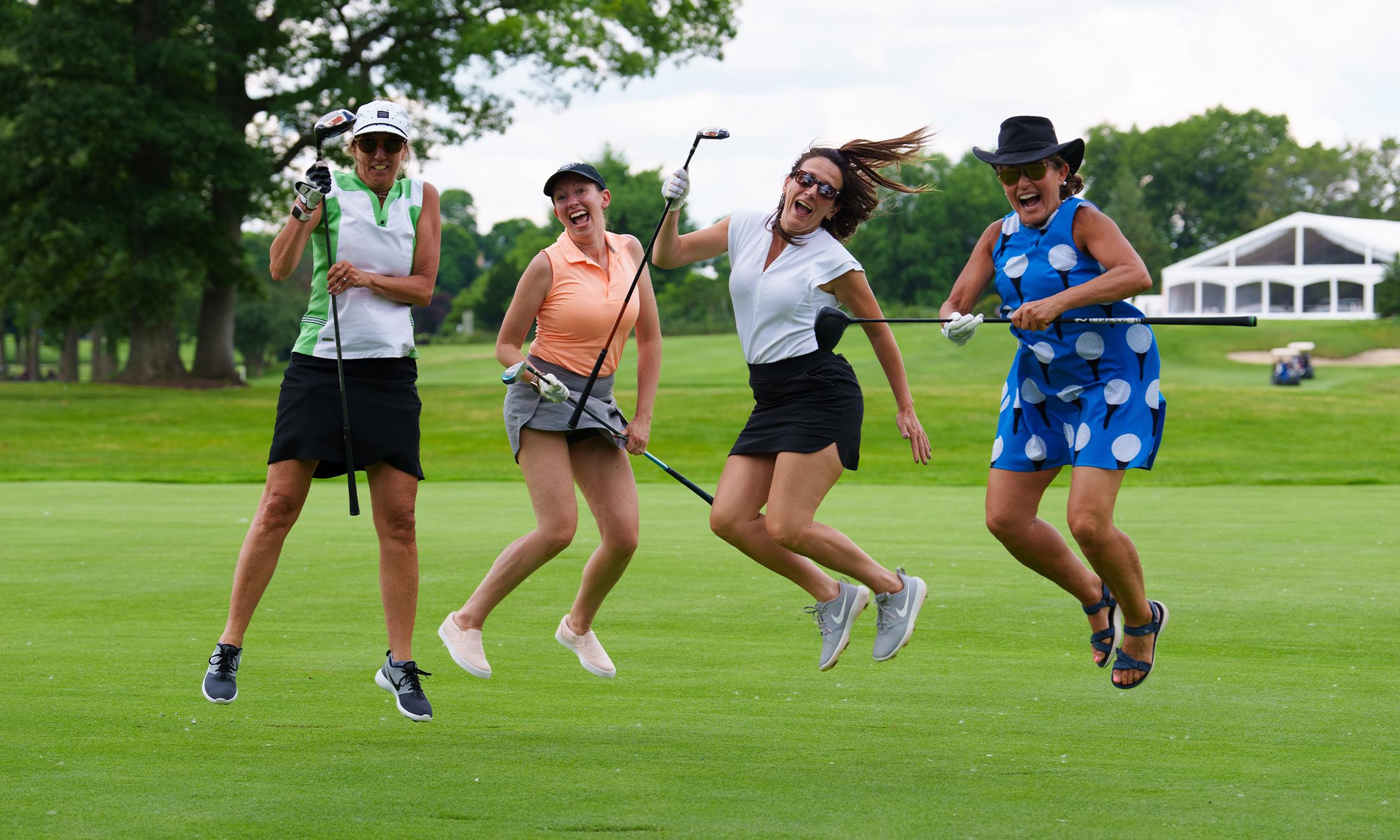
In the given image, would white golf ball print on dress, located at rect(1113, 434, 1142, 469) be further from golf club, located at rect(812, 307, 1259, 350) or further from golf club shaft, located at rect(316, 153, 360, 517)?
golf club shaft, located at rect(316, 153, 360, 517)

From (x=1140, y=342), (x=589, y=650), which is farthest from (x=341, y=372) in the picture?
(x=1140, y=342)

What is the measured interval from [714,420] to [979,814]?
23761 mm

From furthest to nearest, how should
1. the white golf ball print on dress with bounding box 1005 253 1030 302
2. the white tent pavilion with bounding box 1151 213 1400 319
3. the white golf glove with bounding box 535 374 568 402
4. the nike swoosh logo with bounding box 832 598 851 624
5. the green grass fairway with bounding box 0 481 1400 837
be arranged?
1. the white tent pavilion with bounding box 1151 213 1400 319
2. the nike swoosh logo with bounding box 832 598 851 624
3. the white golf glove with bounding box 535 374 568 402
4. the white golf ball print on dress with bounding box 1005 253 1030 302
5. the green grass fairway with bounding box 0 481 1400 837

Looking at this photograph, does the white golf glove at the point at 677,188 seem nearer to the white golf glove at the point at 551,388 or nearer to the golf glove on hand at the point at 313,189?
the white golf glove at the point at 551,388

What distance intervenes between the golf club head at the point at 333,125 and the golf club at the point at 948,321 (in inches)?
74.7

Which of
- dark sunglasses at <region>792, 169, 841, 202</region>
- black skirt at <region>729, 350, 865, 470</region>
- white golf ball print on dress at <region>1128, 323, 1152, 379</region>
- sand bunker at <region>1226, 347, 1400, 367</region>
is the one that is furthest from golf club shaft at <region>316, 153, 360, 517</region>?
sand bunker at <region>1226, 347, 1400, 367</region>

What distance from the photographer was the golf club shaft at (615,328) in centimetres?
602

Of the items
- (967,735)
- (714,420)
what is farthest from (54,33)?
(967,735)

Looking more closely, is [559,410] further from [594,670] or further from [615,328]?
[594,670]

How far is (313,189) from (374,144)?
0.29 m

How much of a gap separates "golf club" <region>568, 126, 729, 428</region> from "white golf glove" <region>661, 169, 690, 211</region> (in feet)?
0.09

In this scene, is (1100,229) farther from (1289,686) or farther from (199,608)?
(199,608)

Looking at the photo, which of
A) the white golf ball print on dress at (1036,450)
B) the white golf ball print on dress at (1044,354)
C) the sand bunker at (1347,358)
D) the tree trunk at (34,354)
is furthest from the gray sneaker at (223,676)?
the tree trunk at (34,354)

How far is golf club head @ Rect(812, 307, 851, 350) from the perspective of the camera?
5.83 meters
